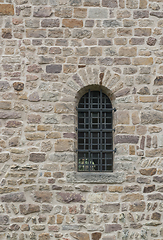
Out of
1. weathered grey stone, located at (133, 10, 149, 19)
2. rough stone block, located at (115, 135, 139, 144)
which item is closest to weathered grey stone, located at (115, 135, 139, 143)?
rough stone block, located at (115, 135, 139, 144)

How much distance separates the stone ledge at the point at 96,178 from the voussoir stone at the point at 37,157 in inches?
19.2

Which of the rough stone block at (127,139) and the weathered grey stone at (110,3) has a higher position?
the weathered grey stone at (110,3)

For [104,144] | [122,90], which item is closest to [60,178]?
[104,144]

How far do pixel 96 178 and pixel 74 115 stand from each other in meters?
1.06

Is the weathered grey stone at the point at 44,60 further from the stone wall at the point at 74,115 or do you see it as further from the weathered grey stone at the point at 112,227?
the weathered grey stone at the point at 112,227

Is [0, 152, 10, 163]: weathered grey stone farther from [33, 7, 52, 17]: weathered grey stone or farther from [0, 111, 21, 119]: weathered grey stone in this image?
[33, 7, 52, 17]: weathered grey stone

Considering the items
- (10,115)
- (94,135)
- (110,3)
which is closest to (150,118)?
(94,135)

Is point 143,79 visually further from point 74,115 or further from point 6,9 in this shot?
point 6,9

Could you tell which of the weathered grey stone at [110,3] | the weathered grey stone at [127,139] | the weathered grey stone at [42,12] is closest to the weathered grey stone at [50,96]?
the weathered grey stone at [127,139]

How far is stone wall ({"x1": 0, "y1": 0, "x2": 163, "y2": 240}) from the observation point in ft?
13.7

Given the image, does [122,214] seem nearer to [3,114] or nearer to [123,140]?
[123,140]

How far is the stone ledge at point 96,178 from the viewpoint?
13.9 feet

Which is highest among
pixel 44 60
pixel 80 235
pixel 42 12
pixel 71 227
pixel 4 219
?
pixel 42 12

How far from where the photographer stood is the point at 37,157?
4.28 m
